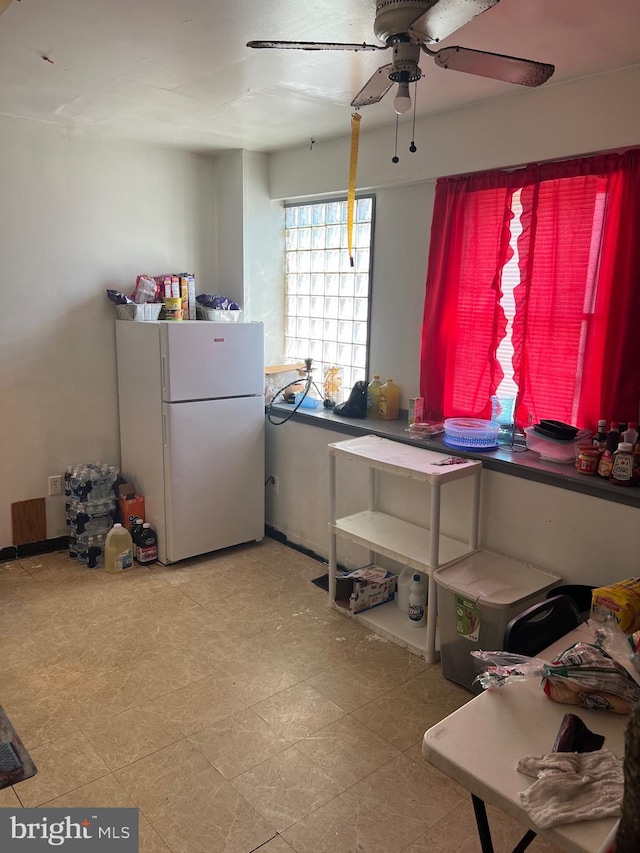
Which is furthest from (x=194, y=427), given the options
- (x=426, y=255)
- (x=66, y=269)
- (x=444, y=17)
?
(x=444, y=17)

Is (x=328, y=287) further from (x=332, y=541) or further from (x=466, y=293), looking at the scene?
(x=332, y=541)

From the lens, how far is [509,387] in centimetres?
300

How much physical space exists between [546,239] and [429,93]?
32.0 inches

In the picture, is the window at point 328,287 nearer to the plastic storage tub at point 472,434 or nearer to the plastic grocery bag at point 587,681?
the plastic storage tub at point 472,434

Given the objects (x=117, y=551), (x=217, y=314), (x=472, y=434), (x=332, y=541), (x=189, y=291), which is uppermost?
(x=189, y=291)

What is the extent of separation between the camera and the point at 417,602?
2852 mm

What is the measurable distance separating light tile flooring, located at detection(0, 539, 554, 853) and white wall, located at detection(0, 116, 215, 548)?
2.60ft

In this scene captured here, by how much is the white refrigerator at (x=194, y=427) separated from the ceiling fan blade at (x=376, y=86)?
167 centimetres

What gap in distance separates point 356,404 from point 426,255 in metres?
0.90

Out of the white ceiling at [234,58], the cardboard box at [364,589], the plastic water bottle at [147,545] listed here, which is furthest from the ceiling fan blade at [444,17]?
the plastic water bottle at [147,545]

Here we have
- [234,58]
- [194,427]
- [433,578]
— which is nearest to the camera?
[234,58]

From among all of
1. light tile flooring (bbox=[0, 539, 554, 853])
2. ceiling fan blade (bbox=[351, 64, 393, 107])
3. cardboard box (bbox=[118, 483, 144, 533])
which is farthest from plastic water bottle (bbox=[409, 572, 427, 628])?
ceiling fan blade (bbox=[351, 64, 393, 107])

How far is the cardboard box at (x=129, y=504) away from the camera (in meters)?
3.62

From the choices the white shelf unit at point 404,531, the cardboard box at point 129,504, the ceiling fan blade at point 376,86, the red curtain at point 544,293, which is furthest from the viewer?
the cardboard box at point 129,504
